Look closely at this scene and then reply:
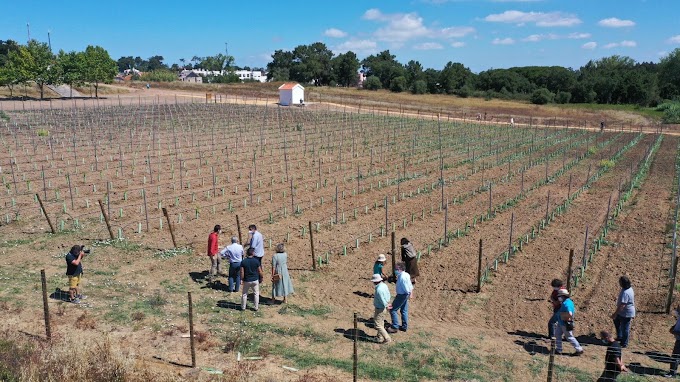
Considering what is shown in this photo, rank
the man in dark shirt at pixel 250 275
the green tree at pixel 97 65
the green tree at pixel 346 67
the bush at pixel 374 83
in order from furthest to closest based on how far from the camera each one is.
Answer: the green tree at pixel 346 67, the bush at pixel 374 83, the green tree at pixel 97 65, the man in dark shirt at pixel 250 275

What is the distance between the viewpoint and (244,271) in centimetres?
1034

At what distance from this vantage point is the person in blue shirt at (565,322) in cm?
916

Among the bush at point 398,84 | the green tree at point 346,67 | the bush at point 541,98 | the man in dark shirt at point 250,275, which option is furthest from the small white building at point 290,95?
the man in dark shirt at point 250,275

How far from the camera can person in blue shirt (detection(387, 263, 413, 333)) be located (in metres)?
9.55

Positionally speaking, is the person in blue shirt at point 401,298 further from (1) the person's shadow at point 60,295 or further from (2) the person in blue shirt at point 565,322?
(1) the person's shadow at point 60,295

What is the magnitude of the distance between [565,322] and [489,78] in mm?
92057

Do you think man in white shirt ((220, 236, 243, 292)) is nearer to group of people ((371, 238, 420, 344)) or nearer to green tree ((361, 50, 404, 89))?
group of people ((371, 238, 420, 344))

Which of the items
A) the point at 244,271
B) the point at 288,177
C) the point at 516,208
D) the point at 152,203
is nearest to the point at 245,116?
the point at 288,177

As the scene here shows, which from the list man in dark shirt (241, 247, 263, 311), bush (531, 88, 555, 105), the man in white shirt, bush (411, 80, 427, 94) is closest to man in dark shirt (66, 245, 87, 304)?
the man in white shirt

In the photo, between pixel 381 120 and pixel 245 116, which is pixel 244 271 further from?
pixel 381 120

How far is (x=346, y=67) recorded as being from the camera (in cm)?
9912

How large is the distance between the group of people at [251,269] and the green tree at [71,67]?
56978mm

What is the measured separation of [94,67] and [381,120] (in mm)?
35236

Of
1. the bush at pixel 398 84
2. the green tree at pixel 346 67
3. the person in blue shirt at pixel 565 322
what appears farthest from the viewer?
the green tree at pixel 346 67
